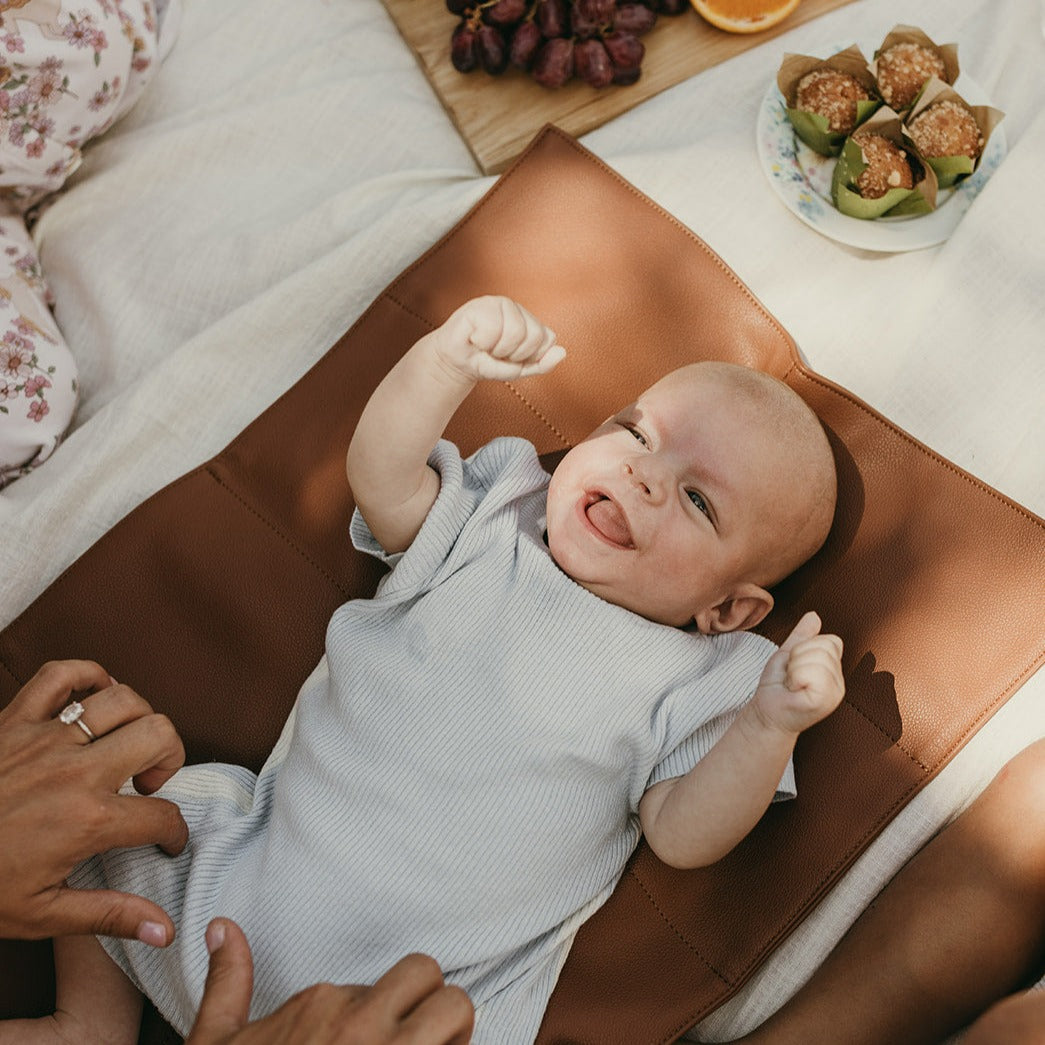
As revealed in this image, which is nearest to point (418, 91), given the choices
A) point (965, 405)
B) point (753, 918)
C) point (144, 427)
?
point (144, 427)

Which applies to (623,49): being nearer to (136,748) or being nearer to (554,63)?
(554,63)

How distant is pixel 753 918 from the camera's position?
1249 mm

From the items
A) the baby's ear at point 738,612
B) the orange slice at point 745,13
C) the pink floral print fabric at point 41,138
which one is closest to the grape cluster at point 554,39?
the orange slice at point 745,13

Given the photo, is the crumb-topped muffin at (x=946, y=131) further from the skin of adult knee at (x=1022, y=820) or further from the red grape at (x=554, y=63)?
the skin of adult knee at (x=1022, y=820)

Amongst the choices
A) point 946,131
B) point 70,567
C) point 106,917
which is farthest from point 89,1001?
point 946,131

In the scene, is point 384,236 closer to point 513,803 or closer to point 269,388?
point 269,388

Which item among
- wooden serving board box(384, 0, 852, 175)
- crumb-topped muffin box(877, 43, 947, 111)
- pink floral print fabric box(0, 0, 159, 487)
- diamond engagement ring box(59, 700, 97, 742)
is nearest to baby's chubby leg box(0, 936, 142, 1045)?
diamond engagement ring box(59, 700, 97, 742)

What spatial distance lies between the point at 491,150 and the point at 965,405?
0.94m

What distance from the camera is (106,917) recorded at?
3.53 ft

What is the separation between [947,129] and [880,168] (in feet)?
0.37

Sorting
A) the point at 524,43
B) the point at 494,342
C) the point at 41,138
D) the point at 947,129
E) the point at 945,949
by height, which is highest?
the point at 947,129

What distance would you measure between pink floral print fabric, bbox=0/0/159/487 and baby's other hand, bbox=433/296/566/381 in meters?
0.72

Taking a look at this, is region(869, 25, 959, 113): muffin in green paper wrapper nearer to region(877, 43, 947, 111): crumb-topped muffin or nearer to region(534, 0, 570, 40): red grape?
region(877, 43, 947, 111): crumb-topped muffin

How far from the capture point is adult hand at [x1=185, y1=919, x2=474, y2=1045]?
0.91 metres
